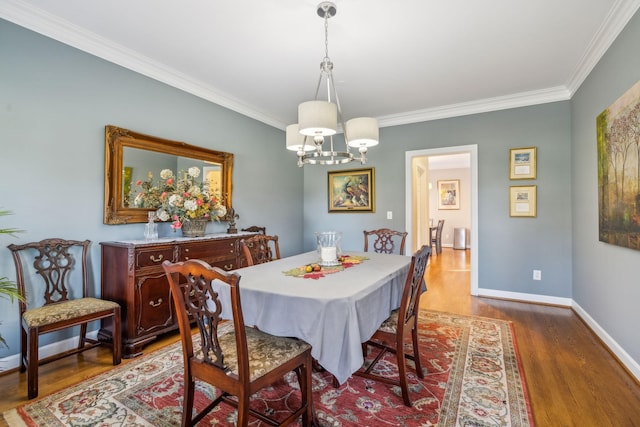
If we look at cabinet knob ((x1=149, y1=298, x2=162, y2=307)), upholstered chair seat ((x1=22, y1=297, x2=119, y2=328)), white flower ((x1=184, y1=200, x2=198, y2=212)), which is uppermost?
white flower ((x1=184, y1=200, x2=198, y2=212))

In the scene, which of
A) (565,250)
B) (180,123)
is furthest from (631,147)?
(180,123)

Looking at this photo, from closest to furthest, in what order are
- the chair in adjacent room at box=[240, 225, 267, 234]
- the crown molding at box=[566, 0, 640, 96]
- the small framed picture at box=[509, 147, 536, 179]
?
the crown molding at box=[566, 0, 640, 96] → the small framed picture at box=[509, 147, 536, 179] → the chair in adjacent room at box=[240, 225, 267, 234]

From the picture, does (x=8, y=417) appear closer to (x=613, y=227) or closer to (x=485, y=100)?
(x=613, y=227)

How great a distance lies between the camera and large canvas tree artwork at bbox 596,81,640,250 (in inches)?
82.4

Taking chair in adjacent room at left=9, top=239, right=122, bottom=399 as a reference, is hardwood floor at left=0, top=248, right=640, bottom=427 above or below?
below

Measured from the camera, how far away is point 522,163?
3.94 metres

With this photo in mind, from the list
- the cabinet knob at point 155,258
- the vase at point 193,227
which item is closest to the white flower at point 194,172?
the vase at point 193,227

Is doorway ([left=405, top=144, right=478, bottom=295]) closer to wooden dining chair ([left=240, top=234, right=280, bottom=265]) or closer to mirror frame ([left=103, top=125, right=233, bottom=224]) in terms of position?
wooden dining chair ([left=240, top=234, right=280, bottom=265])

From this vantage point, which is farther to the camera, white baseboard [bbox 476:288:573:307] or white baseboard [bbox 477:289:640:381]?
white baseboard [bbox 476:288:573:307]

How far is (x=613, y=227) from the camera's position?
8.05 feet

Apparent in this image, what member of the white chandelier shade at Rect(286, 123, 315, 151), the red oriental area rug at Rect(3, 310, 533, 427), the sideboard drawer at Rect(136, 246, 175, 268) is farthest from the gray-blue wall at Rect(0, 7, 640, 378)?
the white chandelier shade at Rect(286, 123, 315, 151)

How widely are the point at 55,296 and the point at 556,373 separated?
147 inches

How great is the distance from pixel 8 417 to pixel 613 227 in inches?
166

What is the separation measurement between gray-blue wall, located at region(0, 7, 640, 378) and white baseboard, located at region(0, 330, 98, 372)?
0.06 m
